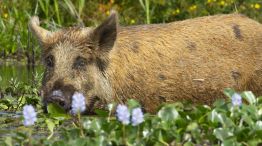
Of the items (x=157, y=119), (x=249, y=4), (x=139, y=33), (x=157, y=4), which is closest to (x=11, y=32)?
(x=157, y=4)

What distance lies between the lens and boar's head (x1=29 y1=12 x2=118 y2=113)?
7762 millimetres

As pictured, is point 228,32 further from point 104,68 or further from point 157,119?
point 157,119

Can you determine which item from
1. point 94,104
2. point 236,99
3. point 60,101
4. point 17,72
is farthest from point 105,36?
point 17,72

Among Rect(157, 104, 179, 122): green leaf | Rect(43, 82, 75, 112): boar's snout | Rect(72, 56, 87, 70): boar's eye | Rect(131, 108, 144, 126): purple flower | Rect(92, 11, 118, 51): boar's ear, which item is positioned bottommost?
Rect(43, 82, 75, 112): boar's snout

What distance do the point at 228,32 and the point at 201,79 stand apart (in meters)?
0.56

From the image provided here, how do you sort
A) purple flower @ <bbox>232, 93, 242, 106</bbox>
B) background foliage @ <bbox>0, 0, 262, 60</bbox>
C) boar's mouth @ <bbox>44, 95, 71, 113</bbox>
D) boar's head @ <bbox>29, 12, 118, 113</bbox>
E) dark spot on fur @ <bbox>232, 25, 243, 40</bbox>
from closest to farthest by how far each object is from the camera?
purple flower @ <bbox>232, 93, 242, 106</bbox> < boar's mouth @ <bbox>44, 95, 71, 113</bbox> < boar's head @ <bbox>29, 12, 118, 113</bbox> < dark spot on fur @ <bbox>232, 25, 243, 40</bbox> < background foliage @ <bbox>0, 0, 262, 60</bbox>

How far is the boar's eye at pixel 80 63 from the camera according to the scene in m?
7.85

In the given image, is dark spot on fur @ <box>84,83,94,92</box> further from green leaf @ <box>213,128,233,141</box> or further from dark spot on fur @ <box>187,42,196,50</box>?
green leaf @ <box>213,128,233,141</box>

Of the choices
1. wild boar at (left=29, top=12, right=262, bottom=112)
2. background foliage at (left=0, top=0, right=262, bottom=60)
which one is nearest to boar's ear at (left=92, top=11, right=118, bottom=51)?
wild boar at (left=29, top=12, right=262, bottom=112)

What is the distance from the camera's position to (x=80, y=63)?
25.9 feet

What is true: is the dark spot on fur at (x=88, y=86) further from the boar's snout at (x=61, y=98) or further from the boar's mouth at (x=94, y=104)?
the boar's snout at (x=61, y=98)

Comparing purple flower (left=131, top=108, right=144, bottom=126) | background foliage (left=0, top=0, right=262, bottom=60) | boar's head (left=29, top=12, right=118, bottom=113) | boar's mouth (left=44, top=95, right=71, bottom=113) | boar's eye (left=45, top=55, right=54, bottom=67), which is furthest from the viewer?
background foliage (left=0, top=0, right=262, bottom=60)

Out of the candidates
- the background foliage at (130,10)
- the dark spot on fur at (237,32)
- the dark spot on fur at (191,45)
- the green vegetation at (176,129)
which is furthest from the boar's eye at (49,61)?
the background foliage at (130,10)

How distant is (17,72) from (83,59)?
495 centimetres
